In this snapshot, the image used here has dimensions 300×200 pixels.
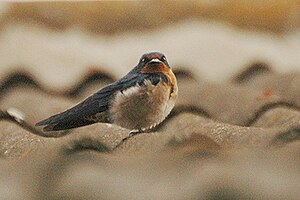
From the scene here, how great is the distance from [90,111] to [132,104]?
7 cm

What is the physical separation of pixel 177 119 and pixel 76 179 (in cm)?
20

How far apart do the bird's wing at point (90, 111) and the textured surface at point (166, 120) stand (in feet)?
0.04

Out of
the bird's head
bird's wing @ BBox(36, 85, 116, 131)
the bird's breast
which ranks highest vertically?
the bird's head

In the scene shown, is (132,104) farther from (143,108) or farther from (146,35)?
(146,35)

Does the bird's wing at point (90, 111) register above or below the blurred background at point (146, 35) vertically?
below

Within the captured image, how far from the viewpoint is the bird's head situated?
93 centimetres

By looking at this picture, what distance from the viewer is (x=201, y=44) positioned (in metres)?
0.96

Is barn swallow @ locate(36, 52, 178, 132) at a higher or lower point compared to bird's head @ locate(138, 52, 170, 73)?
lower

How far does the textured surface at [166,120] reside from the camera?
900 mm

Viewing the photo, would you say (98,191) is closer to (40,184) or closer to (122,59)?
(40,184)

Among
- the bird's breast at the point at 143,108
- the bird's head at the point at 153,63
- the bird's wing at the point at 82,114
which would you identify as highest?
the bird's head at the point at 153,63

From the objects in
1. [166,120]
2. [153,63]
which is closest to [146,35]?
[153,63]

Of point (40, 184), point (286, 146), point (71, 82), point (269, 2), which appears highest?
point (269, 2)

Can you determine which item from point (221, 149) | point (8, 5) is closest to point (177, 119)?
point (221, 149)
